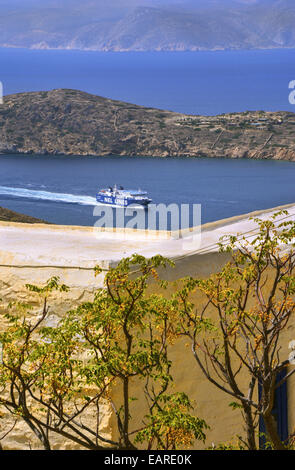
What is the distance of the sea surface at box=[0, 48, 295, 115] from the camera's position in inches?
4466

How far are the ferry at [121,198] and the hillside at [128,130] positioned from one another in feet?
71.6

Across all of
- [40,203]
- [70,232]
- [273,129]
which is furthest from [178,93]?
[70,232]

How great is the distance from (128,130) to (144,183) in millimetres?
19960

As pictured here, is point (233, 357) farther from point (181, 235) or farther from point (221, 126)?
point (221, 126)

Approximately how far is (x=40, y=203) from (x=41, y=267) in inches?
1754

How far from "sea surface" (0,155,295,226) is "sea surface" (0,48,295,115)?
1210 inches

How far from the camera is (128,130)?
78.1 metres

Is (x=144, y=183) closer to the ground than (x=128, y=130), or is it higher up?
closer to the ground

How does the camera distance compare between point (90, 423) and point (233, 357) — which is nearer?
point (90, 423)

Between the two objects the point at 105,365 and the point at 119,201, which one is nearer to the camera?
the point at 105,365

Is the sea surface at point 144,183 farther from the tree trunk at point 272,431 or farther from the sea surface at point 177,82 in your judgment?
the tree trunk at point 272,431

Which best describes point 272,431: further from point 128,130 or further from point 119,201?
point 128,130

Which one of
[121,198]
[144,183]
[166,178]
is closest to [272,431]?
[121,198]

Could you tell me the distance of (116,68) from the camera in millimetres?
190750
